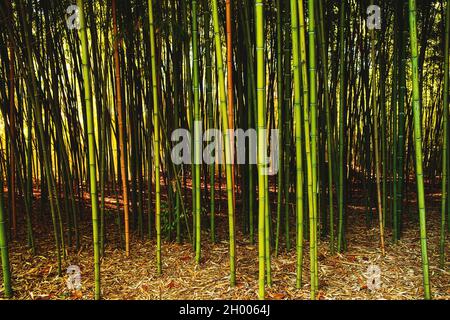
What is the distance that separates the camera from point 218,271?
6.31 feet

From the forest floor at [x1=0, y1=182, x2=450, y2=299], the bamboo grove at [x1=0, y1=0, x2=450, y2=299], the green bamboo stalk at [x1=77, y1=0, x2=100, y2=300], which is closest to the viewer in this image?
the green bamboo stalk at [x1=77, y1=0, x2=100, y2=300]

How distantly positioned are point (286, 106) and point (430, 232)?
4.58 feet

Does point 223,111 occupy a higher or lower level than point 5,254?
higher

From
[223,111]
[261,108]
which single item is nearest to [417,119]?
[261,108]

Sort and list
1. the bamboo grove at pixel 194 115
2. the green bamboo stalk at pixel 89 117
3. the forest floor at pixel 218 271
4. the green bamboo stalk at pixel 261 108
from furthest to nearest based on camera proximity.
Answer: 1. the bamboo grove at pixel 194 115
2. the forest floor at pixel 218 271
3. the green bamboo stalk at pixel 89 117
4. the green bamboo stalk at pixel 261 108

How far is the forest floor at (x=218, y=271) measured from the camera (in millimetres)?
1702

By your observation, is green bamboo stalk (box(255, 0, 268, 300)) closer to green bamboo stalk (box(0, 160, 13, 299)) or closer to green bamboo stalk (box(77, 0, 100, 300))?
green bamboo stalk (box(77, 0, 100, 300))

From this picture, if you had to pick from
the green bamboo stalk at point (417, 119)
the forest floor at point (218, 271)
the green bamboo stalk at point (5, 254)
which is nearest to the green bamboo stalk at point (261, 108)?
the forest floor at point (218, 271)

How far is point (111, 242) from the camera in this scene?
92.8 inches

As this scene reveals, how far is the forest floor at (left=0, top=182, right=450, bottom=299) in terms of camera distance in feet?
5.58

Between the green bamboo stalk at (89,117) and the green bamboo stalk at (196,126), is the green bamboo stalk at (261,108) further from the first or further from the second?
the green bamboo stalk at (89,117)

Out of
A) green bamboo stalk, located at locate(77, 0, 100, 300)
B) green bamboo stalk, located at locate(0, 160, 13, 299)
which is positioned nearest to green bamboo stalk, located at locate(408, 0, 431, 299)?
green bamboo stalk, located at locate(77, 0, 100, 300)

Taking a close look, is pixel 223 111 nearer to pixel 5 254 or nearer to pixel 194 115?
pixel 194 115

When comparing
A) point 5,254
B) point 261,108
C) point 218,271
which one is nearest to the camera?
point 261,108
